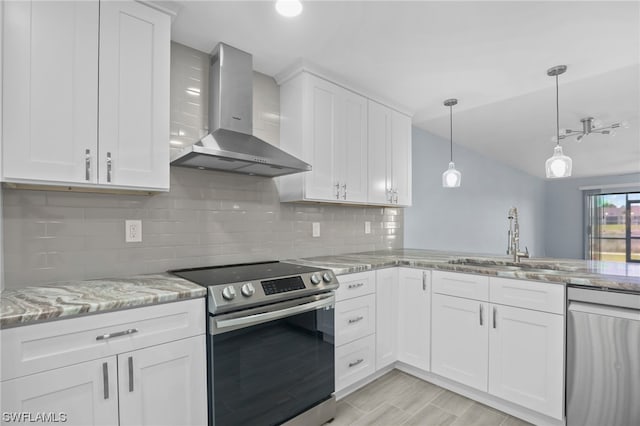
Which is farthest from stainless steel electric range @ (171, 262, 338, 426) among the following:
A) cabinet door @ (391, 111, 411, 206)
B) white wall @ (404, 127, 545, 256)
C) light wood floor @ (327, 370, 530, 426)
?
white wall @ (404, 127, 545, 256)

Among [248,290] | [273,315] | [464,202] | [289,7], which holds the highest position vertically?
[289,7]

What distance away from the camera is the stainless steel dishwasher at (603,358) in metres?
1.61

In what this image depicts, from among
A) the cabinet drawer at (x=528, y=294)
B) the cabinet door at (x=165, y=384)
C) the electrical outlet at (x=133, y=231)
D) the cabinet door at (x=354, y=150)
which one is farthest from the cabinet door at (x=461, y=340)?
the electrical outlet at (x=133, y=231)

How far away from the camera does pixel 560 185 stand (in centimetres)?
679

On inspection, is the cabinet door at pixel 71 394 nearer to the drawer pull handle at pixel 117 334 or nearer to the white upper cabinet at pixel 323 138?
the drawer pull handle at pixel 117 334

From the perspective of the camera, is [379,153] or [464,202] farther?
[464,202]

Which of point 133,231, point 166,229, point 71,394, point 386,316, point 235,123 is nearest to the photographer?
point 71,394

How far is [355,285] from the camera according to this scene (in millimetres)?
2266

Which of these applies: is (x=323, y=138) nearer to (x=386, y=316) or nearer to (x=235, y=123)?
(x=235, y=123)

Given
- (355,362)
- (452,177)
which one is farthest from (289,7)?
(355,362)

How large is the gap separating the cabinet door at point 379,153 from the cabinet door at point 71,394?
90.4 inches

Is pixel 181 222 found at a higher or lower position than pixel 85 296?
higher

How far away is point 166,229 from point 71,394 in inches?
39.8

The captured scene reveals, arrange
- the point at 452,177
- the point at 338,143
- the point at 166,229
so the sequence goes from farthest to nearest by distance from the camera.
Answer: the point at 452,177
the point at 338,143
the point at 166,229
